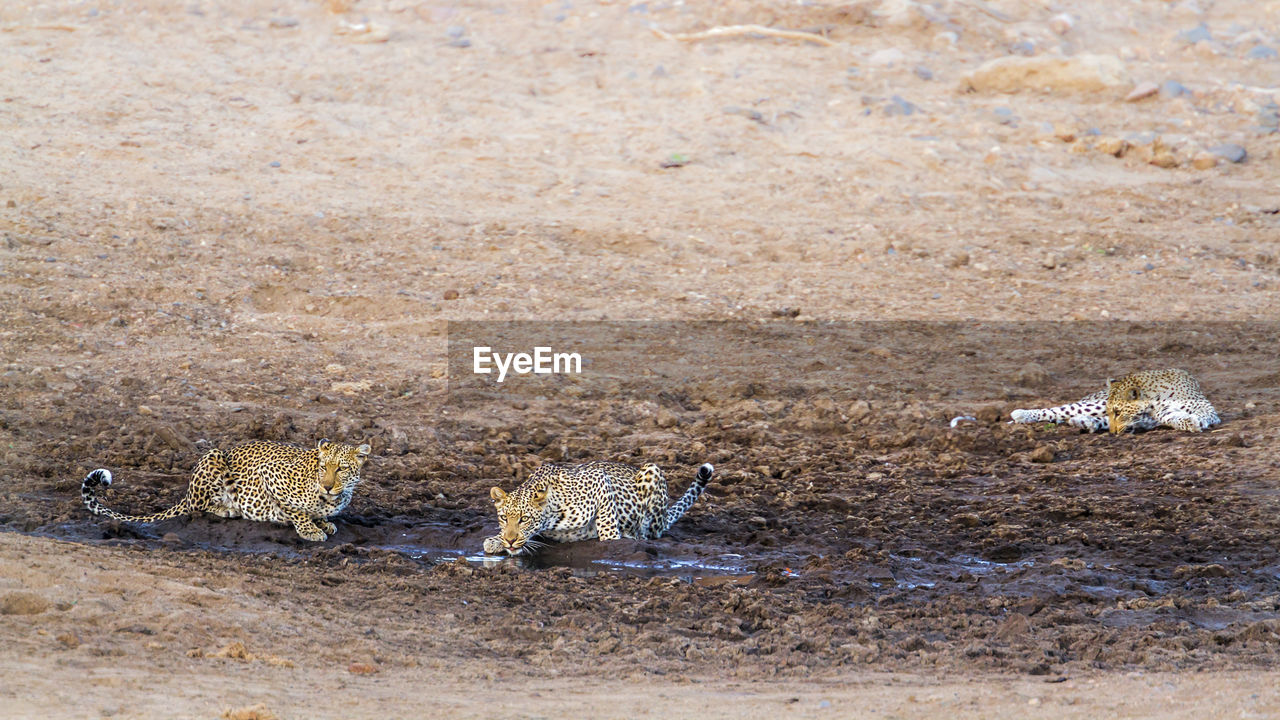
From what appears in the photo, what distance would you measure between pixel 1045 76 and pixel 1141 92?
1284mm

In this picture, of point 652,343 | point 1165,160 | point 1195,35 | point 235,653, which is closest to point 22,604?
point 235,653

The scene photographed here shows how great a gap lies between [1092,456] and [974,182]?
6.97 metres

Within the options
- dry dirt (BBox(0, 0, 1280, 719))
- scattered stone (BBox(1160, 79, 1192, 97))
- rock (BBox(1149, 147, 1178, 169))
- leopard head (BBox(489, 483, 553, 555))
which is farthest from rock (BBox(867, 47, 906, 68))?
leopard head (BBox(489, 483, 553, 555))

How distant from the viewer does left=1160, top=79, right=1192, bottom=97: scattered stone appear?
20.3m

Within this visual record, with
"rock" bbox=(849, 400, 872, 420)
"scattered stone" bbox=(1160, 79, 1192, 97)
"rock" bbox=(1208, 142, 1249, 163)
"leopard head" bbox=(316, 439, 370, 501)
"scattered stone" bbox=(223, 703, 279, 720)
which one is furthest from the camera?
"scattered stone" bbox=(1160, 79, 1192, 97)

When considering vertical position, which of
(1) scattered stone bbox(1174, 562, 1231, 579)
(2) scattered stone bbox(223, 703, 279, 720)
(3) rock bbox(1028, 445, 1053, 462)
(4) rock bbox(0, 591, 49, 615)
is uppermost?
(2) scattered stone bbox(223, 703, 279, 720)

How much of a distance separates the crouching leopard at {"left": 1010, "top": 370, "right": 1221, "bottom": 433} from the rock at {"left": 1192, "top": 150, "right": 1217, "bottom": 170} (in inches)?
274

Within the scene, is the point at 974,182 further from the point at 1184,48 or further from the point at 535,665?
the point at 535,665

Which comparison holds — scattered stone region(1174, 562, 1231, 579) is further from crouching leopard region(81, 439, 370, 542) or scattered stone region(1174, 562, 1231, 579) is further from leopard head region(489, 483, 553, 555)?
crouching leopard region(81, 439, 370, 542)

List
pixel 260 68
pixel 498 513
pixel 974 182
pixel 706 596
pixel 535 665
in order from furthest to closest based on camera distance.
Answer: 1. pixel 260 68
2. pixel 974 182
3. pixel 498 513
4. pixel 706 596
5. pixel 535 665

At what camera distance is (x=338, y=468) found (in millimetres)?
9477

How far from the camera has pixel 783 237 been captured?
16.6 m

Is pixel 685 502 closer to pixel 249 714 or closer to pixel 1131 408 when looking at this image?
pixel 1131 408

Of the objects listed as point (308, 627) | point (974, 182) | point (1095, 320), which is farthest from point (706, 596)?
point (974, 182)
